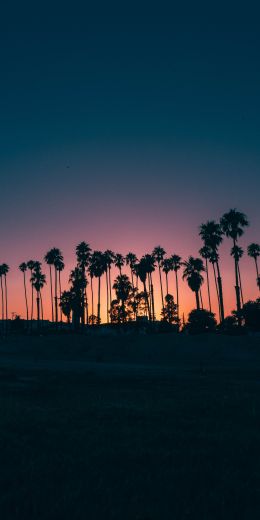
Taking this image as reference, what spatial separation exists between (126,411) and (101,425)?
2.29 m

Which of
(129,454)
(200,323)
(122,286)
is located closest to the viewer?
(129,454)

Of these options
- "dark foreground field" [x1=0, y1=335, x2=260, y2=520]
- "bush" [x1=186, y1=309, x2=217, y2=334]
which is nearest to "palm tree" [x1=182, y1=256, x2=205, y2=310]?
"bush" [x1=186, y1=309, x2=217, y2=334]

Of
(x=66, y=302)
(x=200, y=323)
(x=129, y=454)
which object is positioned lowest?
(x=129, y=454)

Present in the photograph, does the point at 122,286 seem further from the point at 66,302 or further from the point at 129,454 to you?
the point at 129,454

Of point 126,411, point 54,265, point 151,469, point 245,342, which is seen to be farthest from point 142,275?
point 151,469

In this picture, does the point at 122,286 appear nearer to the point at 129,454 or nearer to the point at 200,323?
the point at 200,323

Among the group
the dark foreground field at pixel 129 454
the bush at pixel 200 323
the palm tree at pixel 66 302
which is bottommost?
the dark foreground field at pixel 129 454

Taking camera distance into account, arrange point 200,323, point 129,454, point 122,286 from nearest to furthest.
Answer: point 129,454 < point 200,323 < point 122,286

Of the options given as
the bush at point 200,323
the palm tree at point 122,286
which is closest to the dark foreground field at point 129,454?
the bush at point 200,323

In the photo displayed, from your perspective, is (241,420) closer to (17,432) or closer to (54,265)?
(17,432)

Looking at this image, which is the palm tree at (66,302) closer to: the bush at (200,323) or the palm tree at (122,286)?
the palm tree at (122,286)

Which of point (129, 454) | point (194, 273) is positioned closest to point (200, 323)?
point (194, 273)

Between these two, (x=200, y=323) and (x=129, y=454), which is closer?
(x=129, y=454)

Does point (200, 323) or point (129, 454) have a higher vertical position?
point (200, 323)
